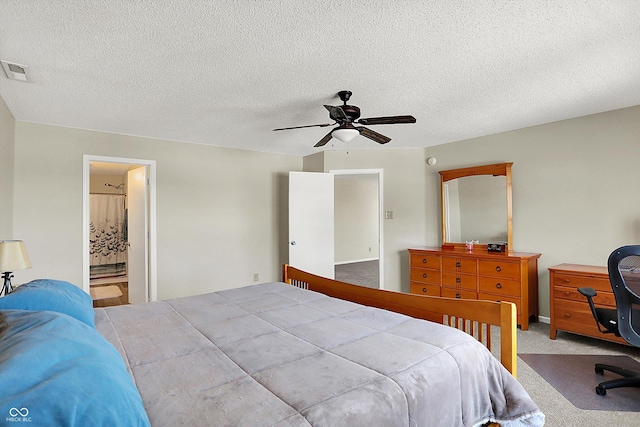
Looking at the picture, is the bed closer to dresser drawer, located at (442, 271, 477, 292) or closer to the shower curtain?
dresser drawer, located at (442, 271, 477, 292)

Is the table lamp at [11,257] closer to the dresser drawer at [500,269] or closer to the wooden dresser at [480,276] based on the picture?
the wooden dresser at [480,276]

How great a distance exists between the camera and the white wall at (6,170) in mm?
2818

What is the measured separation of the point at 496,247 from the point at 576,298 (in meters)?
0.99

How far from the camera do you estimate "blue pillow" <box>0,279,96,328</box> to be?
4.65 feet

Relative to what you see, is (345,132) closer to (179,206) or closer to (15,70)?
(15,70)

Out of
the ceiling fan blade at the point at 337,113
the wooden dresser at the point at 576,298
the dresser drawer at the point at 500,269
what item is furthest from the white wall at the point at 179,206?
the wooden dresser at the point at 576,298

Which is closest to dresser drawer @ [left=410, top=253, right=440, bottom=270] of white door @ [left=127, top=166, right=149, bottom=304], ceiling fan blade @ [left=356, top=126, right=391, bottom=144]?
ceiling fan blade @ [left=356, top=126, right=391, bottom=144]

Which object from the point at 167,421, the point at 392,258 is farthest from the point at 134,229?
the point at 167,421

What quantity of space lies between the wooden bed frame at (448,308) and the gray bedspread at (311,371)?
0.49ft

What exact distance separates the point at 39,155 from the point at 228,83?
99.7 inches

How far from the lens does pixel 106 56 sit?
6.86 ft

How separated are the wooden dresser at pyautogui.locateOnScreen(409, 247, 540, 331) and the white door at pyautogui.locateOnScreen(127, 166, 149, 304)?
3544 mm

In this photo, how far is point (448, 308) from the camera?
1.82 metres

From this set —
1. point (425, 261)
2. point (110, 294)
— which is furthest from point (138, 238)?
point (425, 261)
